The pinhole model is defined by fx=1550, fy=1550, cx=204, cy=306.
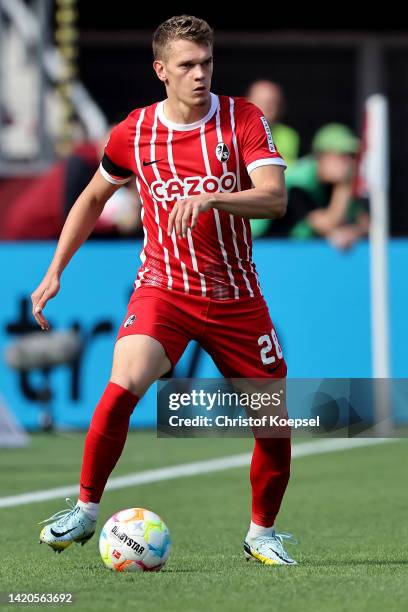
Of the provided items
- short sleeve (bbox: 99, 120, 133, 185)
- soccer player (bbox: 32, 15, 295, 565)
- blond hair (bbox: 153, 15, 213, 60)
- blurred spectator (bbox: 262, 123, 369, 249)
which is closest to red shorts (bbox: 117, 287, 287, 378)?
soccer player (bbox: 32, 15, 295, 565)

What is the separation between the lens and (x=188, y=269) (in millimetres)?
6176

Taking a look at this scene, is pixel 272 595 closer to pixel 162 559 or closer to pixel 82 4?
pixel 162 559

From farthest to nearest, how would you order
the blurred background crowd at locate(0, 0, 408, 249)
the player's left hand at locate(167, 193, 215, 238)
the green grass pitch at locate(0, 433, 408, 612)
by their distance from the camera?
the blurred background crowd at locate(0, 0, 408, 249)
the player's left hand at locate(167, 193, 215, 238)
the green grass pitch at locate(0, 433, 408, 612)

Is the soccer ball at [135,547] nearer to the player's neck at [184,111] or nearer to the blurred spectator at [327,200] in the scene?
the player's neck at [184,111]

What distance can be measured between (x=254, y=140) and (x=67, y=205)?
744 cm

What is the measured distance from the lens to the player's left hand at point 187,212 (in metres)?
5.45

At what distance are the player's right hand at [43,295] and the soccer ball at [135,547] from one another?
88 cm

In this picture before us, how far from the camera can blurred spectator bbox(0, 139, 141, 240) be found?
43.7 ft

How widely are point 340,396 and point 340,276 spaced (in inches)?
257

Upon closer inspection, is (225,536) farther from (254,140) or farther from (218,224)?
(254,140)

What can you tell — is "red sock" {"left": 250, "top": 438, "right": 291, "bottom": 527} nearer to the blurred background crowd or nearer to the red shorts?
the red shorts

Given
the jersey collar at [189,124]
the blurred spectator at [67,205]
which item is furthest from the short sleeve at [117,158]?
the blurred spectator at [67,205]

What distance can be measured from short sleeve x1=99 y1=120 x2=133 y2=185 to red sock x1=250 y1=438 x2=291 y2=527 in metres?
1.22

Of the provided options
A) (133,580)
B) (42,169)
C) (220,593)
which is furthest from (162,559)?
(42,169)
